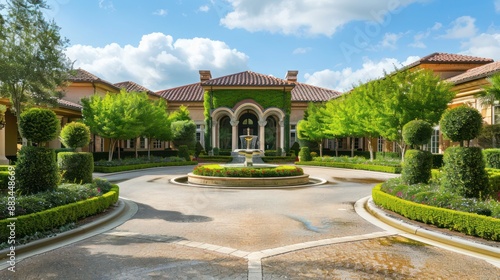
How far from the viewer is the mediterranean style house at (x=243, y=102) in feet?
88.9

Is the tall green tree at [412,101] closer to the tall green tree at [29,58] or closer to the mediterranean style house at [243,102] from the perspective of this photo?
the mediterranean style house at [243,102]

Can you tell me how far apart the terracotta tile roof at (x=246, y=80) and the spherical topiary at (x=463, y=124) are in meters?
29.2

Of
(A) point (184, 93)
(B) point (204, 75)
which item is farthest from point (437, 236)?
(B) point (204, 75)

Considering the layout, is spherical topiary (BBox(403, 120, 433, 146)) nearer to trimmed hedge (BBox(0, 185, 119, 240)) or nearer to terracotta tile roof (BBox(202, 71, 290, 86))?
trimmed hedge (BBox(0, 185, 119, 240))

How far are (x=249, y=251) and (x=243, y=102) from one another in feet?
105

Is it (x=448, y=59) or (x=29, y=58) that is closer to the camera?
(x=29, y=58)

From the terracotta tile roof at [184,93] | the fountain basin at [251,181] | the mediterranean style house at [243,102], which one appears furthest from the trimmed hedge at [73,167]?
the terracotta tile roof at [184,93]

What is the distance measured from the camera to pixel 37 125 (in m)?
9.25

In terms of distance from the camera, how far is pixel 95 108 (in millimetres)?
23688

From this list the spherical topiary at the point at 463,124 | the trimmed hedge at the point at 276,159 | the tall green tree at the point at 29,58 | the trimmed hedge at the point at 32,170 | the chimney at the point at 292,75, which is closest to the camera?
the trimmed hedge at the point at 32,170

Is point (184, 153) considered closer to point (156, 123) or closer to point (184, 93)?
point (156, 123)

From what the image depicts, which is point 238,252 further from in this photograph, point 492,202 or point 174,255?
point 492,202

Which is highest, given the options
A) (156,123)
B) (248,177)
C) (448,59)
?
(448,59)

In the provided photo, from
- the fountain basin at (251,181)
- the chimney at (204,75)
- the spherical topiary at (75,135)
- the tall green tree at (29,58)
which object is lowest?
the fountain basin at (251,181)
